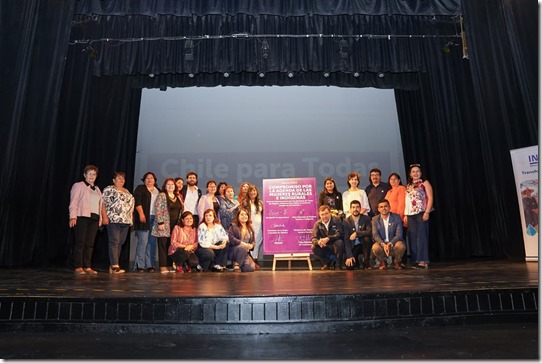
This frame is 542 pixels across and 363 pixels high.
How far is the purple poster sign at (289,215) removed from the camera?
5625 mm

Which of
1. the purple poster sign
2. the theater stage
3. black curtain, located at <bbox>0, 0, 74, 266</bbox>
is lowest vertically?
the theater stage

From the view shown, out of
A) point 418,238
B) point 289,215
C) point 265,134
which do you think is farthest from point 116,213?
point 418,238

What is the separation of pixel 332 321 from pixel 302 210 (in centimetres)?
332

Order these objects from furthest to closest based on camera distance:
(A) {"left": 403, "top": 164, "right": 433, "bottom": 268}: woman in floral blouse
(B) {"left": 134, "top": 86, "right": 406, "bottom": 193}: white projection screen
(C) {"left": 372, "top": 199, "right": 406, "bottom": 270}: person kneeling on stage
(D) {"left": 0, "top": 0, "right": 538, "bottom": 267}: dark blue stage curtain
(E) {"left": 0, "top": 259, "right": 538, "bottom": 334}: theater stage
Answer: (B) {"left": 134, "top": 86, "right": 406, "bottom": 193}: white projection screen
(D) {"left": 0, "top": 0, "right": 538, "bottom": 267}: dark blue stage curtain
(C) {"left": 372, "top": 199, "right": 406, "bottom": 270}: person kneeling on stage
(A) {"left": 403, "top": 164, "right": 433, "bottom": 268}: woman in floral blouse
(E) {"left": 0, "top": 259, "right": 538, "bottom": 334}: theater stage

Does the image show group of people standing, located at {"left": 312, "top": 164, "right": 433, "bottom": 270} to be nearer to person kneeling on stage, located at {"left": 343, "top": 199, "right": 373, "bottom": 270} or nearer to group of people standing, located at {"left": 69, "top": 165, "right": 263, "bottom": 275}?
person kneeling on stage, located at {"left": 343, "top": 199, "right": 373, "bottom": 270}

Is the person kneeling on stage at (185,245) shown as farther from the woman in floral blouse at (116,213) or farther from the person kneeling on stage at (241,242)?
the woman in floral blouse at (116,213)

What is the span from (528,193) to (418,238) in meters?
1.27

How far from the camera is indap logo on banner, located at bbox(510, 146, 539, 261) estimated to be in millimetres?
5039

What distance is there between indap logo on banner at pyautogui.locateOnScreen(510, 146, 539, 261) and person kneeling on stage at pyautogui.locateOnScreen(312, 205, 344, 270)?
1904 millimetres

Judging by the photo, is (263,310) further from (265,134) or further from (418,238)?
(265,134)

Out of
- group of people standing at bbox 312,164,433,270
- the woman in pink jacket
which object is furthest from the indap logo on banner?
the woman in pink jacket

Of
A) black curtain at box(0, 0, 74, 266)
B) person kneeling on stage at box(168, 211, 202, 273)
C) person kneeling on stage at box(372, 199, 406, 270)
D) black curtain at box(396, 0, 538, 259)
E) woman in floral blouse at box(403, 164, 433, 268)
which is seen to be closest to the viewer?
woman in floral blouse at box(403, 164, 433, 268)

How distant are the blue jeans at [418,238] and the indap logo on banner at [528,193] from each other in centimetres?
107

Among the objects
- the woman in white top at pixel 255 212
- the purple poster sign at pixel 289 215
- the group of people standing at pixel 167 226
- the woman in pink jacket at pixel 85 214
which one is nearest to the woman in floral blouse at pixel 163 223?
the group of people standing at pixel 167 226
